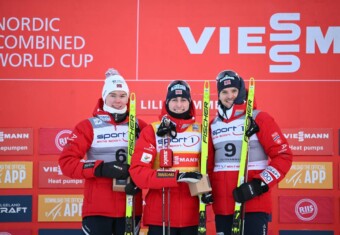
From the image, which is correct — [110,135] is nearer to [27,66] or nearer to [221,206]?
[221,206]

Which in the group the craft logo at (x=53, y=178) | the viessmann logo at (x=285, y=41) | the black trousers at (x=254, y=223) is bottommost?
the black trousers at (x=254, y=223)

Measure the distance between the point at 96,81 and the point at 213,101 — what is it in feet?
3.40

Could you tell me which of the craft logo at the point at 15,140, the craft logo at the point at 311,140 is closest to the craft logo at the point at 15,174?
the craft logo at the point at 15,140

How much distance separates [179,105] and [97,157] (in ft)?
2.27

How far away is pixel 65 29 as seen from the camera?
577 centimetres

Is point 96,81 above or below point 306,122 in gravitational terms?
above

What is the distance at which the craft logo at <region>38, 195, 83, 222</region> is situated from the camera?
19.0 ft

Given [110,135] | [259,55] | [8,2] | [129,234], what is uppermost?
[8,2]

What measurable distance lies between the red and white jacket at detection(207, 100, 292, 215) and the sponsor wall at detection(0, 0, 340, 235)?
1.51 metres

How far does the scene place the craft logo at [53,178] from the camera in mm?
5781

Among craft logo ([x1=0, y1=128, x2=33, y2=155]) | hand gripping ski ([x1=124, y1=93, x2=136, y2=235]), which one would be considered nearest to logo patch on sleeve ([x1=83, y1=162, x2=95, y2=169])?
hand gripping ski ([x1=124, y1=93, x2=136, y2=235])

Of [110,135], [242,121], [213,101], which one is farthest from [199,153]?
[213,101]

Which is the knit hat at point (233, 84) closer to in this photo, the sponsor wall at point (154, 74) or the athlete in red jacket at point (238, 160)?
the athlete in red jacket at point (238, 160)

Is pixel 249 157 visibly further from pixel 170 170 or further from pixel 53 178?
pixel 53 178
